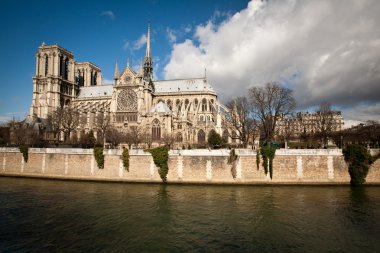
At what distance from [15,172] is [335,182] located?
37.6 m

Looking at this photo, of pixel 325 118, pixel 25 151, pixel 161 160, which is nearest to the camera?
pixel 161 160

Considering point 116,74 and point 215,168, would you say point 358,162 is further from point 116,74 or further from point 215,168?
point 116,74

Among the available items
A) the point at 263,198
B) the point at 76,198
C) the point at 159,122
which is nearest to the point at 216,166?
the point at 263,198

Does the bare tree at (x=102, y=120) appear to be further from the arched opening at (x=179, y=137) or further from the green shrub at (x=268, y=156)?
the green shrub at (x=268, y=156)

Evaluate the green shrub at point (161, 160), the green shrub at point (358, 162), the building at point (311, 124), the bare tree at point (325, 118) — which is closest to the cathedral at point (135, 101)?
the building at point (311, 124)

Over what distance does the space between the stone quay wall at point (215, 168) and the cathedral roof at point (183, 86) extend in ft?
129

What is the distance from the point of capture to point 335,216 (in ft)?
51.7

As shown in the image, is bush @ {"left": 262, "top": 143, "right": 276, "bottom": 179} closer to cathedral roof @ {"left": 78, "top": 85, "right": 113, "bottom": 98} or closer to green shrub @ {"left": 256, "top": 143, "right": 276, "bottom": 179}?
green shrub @ {"left": 256, "top": 143, "right": 276, "bottom": 179}

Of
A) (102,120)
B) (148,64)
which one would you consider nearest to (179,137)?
(102,120)

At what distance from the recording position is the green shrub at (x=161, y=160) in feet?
88.3

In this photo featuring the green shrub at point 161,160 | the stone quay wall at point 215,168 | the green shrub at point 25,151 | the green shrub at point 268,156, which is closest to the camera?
the stone quay wall at point 215,168

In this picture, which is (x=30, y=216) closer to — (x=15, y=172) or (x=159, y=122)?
(x=15, y=172)

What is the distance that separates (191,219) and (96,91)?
66.1m

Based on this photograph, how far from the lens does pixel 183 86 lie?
67.1m
